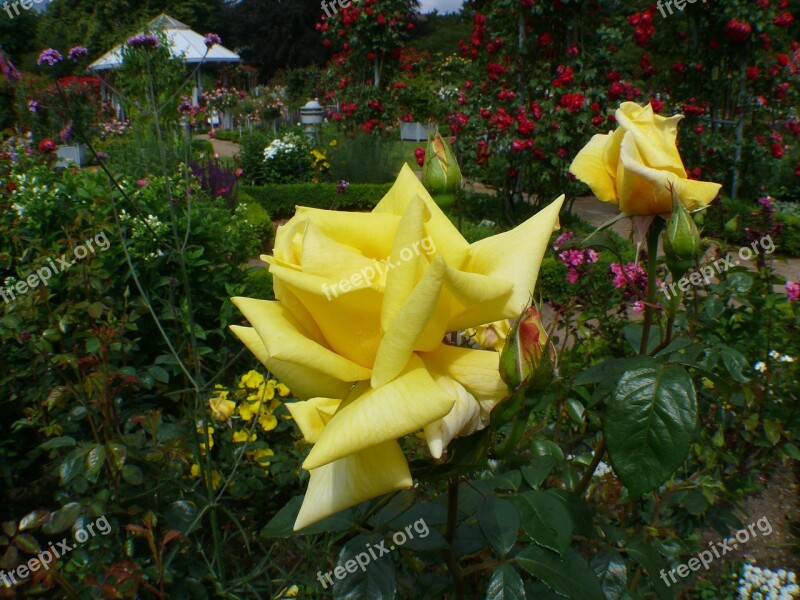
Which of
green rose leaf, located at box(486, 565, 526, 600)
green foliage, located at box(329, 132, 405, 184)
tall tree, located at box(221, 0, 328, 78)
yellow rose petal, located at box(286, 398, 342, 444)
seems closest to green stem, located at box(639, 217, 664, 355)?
green rose leaf, located at box(486, 565, 526, 600)

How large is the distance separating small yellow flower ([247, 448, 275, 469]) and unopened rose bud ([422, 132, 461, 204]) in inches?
53.8

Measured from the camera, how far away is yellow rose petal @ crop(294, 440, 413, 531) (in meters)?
0.47

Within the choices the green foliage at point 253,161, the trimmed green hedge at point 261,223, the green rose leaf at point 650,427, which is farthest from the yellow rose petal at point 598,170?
the green foliage at point 253,161

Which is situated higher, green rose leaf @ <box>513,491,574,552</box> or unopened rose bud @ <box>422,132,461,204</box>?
unopened rose bud @ <box>422,132,461,204</box>

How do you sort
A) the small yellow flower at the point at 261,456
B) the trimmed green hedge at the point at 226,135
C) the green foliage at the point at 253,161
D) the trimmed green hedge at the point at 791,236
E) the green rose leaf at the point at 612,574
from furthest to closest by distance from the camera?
the trimmed green hedge at the point at 226,135 < the green foliage at the point at 253,161 < the trimmed green hedge at the point at 791,236 < the small yellow flower at the point at 261,456 < the green rose leaf at the point at 612,574

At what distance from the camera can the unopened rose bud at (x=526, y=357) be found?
50cm

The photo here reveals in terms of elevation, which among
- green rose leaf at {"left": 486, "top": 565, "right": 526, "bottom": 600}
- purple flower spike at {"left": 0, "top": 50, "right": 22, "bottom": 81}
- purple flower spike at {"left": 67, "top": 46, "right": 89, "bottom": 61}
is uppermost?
purple flower spike at {"left": 67, "top": 46, "right": 89, "bottom": 61}

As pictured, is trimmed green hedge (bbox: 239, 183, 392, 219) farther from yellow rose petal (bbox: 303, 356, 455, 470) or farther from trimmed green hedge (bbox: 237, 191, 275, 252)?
yellow rose petal (bbox: 303, 356, 455, 470)

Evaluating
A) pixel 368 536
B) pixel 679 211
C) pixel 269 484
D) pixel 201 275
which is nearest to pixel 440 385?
pixel 368 536

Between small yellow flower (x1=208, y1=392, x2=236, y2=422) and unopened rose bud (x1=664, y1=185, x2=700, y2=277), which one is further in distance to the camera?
small yellow flower (x1=208, y1=392, x2=236, y2=422)

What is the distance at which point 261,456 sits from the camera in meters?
2.11

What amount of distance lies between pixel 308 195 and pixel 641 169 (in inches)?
325

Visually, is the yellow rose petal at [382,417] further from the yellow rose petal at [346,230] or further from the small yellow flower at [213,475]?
the small yellow flower at [213,475]

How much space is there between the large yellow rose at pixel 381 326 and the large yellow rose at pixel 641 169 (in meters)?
0.34
